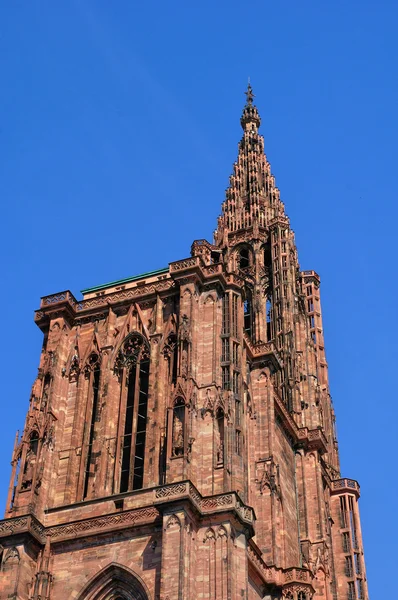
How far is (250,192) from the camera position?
67.4 metres

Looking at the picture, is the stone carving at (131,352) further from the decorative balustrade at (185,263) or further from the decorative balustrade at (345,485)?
the decorative balustrade at (345,485)

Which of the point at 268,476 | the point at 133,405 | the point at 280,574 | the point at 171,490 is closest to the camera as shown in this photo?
the point at 171,490

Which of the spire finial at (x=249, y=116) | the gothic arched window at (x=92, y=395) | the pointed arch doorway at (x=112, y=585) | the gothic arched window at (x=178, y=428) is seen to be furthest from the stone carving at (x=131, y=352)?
the spire finial at (x=249, y=116)

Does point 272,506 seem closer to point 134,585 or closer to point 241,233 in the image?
point 134,585

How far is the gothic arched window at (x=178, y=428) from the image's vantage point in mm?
40031

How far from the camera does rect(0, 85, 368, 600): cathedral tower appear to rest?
38.3 m

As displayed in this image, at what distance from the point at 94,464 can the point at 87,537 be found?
3391 mm

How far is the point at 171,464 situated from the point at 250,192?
30.2m

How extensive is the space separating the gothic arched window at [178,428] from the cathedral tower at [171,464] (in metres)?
→ 0.05

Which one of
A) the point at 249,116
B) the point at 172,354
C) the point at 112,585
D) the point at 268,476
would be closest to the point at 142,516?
the point at 112,585

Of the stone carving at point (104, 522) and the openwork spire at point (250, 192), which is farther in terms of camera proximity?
the openwork spire at point (250, 192)

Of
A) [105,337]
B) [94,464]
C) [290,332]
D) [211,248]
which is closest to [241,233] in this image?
[290,332]

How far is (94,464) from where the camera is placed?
139 ft

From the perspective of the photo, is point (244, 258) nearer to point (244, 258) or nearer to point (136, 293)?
point (244, 258)
